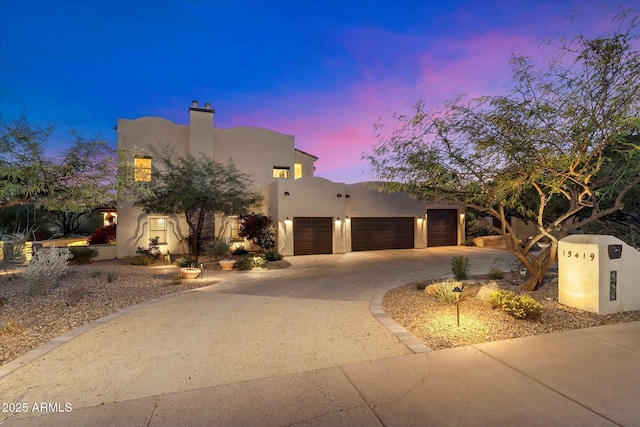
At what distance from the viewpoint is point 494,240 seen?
1816 cm

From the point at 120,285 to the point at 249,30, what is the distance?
366 inches

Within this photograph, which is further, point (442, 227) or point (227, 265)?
point (442, 227)

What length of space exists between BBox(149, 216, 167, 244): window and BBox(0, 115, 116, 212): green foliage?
32.2ft

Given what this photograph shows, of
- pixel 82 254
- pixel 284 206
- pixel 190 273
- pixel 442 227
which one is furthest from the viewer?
pixel 442 227

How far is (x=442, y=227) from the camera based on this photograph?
19.2 metres

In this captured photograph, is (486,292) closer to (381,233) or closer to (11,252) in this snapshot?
(381,233)

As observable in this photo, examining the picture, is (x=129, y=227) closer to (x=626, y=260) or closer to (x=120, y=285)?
(x=120, y=285)

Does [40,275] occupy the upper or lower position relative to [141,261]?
upper

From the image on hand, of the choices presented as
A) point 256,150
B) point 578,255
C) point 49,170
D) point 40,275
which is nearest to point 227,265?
point 40,275

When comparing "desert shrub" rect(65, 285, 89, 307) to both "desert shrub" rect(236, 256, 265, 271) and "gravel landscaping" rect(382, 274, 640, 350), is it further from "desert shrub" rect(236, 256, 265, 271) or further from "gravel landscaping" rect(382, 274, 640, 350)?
"gravel landscaping" rect(382, 274, 640, 350)

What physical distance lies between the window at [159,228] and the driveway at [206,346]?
898 cm

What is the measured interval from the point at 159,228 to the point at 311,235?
7727mm

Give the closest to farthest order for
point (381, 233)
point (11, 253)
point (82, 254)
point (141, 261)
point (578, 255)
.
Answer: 1. point (578, 255)
2. point (11, 253)
3. point (141, 261)
4. point (82, 254)
5. point (381, 233)

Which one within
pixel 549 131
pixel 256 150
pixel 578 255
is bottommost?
pixel 578 255
